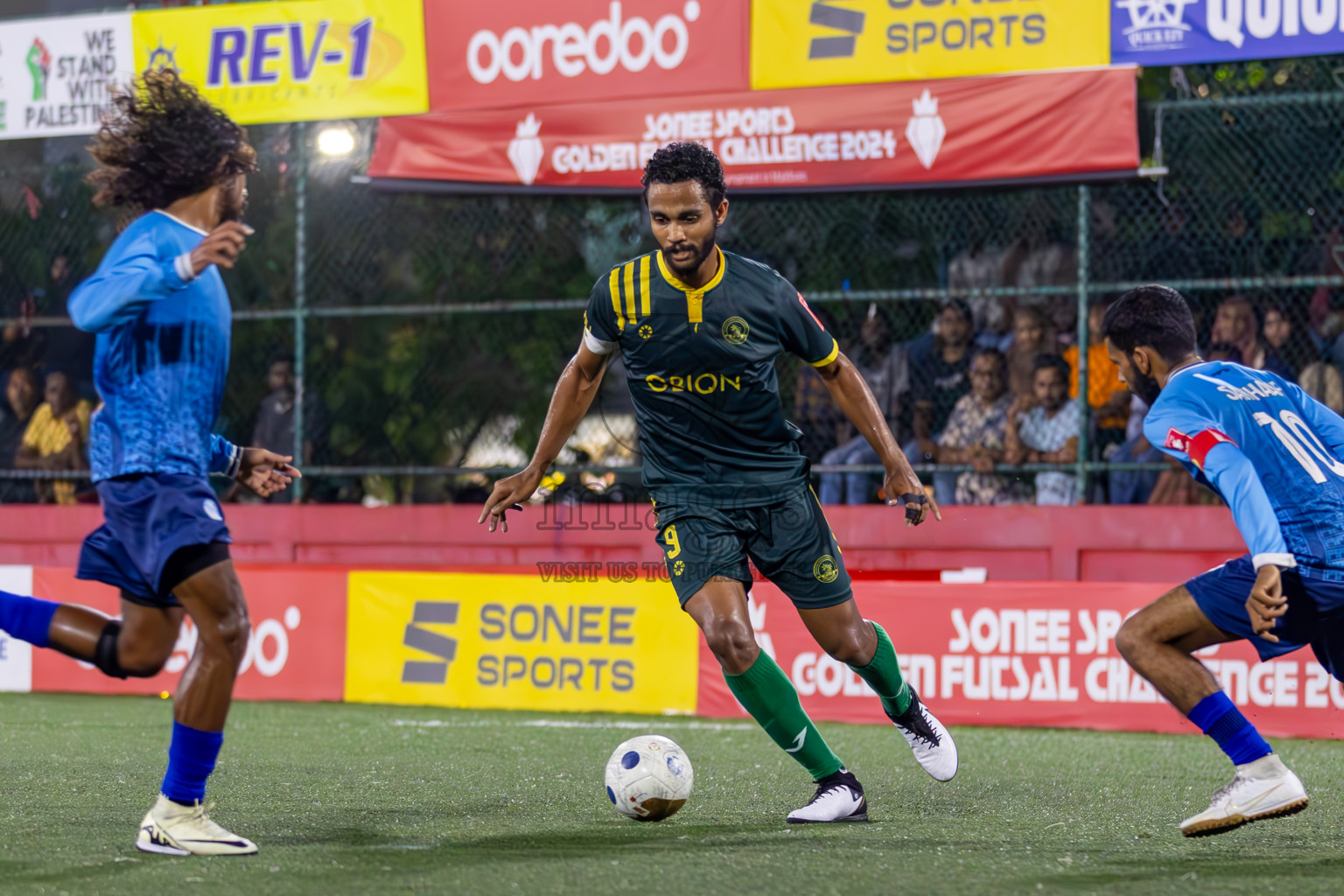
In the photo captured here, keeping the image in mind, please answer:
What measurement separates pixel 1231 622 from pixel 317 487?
29.3 feet

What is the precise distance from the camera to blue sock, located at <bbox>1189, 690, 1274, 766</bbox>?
4.66 metres

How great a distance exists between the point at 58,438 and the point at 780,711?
358 inches

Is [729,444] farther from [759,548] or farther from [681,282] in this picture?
[681,282]

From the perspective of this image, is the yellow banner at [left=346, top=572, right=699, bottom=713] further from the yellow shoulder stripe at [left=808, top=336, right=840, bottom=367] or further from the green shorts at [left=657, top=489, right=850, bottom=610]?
the yellow shoulder stripe at [left=808, top=336, right=840, bottom=367]

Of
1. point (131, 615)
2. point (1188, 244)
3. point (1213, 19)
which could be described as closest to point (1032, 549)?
point (1188, 244)

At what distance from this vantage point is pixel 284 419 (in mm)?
12438

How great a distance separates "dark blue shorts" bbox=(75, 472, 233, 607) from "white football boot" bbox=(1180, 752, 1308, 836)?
9.65 ft

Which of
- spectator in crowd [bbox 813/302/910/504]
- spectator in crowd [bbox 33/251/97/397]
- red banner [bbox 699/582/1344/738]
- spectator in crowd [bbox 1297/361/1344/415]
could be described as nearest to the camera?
red banner [bbox 699/582/1344/738]

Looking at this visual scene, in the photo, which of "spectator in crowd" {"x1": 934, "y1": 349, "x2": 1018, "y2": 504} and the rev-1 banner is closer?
the rev-1 banner

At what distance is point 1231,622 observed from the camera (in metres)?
4.73

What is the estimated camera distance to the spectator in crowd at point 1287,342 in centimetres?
1019

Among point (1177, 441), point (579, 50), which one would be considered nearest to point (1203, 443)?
point (1177, 441)

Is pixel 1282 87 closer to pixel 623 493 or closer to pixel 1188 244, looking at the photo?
pixel 1188 244

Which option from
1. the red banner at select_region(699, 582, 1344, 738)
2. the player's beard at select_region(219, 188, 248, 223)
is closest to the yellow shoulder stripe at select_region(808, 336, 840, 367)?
the player's beard at select_region(219, 188, 248, 223)
